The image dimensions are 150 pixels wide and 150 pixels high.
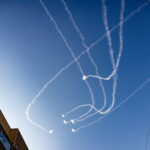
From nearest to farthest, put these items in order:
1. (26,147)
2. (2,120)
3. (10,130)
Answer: (2,120) < (10,130) < (26,147)

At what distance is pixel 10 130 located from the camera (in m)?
34.6

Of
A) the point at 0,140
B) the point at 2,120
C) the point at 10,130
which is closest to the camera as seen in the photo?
the point at 0,140

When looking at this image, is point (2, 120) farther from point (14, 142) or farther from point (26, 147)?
point (26, 147)

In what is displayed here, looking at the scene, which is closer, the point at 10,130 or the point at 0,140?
the point at 0,140

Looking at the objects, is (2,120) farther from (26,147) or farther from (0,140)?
(26,147)

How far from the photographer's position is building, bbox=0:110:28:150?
94.0 feet

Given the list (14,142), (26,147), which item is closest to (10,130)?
(14,142)

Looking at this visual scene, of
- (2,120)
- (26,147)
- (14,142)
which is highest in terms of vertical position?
(2,120)

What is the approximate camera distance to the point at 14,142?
32969mm

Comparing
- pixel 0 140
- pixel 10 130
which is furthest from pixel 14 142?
pixel 0 140

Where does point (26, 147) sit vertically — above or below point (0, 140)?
below

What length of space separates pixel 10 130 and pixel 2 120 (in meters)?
4.28

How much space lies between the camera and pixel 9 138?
3142 cm

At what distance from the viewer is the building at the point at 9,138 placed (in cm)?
2866
